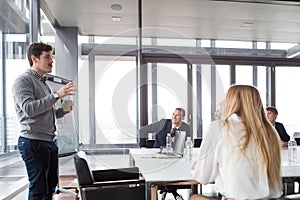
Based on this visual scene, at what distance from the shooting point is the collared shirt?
131 cm

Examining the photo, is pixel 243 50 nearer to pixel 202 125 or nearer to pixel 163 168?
pixel 202 125

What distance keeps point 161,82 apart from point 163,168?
266cm

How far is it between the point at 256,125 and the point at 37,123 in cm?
136

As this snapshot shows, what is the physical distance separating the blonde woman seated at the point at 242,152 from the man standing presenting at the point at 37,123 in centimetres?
105

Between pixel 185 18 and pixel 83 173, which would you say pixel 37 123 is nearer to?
pixel 83 173

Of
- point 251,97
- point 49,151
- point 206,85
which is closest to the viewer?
point 251,97

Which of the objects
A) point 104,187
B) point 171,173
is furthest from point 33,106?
point 171,173

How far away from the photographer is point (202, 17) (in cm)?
486

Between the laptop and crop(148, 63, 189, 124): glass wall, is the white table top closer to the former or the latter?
the laptop

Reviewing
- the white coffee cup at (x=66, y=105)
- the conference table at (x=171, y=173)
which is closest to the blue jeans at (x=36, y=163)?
the white coffee cup at (x=66, y=105)

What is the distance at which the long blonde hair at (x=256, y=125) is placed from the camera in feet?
4.32

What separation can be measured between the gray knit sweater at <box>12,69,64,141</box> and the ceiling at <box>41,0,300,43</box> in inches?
108

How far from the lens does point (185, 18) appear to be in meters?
4.84

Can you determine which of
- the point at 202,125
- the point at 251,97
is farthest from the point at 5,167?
the point at 202,125
